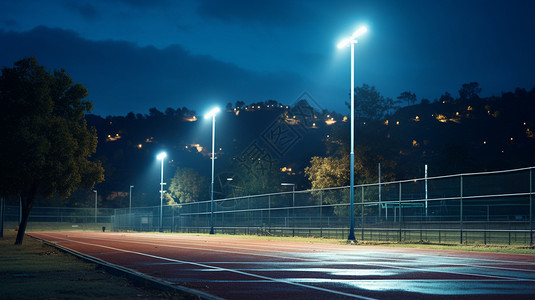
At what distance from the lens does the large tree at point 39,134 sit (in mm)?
25172

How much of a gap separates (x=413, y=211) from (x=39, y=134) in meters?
20.7

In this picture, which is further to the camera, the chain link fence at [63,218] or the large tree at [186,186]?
the large tree at [186,186]

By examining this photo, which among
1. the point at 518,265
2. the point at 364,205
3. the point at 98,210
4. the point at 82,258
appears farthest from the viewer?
the point at 98,210

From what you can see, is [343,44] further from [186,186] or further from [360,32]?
[186,186]

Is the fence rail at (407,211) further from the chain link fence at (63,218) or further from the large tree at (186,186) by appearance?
the chain link fence at (63,218)

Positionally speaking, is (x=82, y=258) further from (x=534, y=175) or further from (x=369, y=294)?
(x=534, y=175)

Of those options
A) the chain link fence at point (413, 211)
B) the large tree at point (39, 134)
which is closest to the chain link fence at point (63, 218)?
the chain link fence at point (413, 211)

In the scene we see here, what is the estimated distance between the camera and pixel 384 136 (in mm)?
69688

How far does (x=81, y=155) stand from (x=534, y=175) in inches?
787

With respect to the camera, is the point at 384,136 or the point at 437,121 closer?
the point at 384,136

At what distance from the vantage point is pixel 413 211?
112 ft

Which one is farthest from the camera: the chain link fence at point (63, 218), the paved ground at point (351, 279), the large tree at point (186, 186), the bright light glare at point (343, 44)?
the large tree at point (186, 186)

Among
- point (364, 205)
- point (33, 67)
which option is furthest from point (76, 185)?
point (364, 205)

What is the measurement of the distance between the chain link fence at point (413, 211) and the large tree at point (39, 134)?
1582cm
